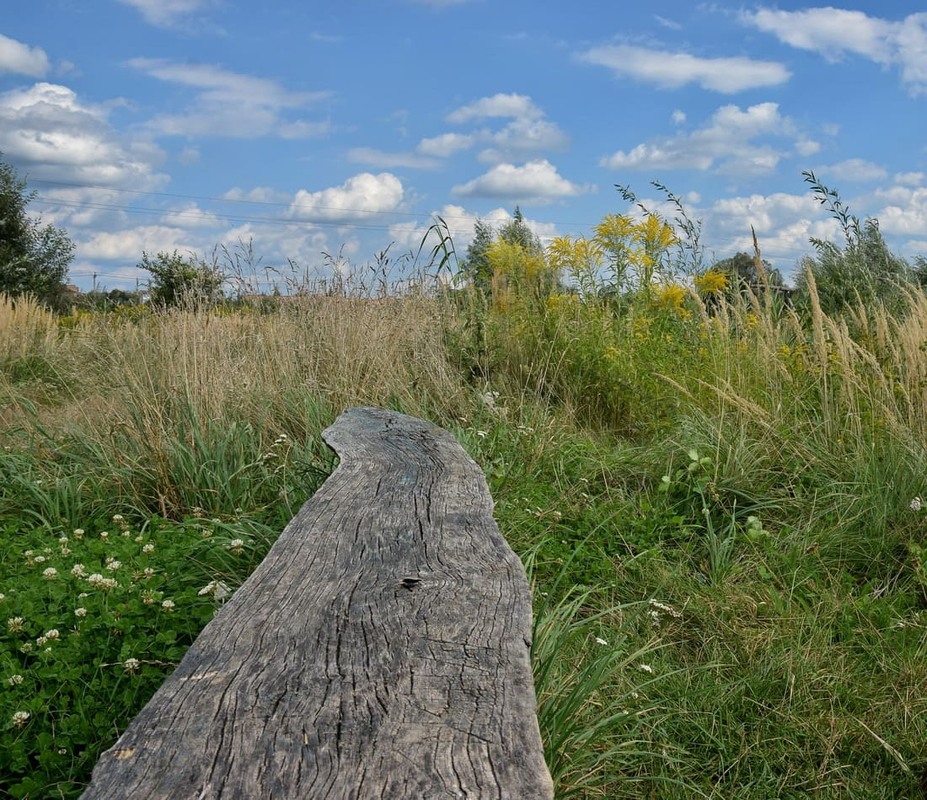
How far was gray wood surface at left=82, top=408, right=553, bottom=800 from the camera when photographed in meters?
1.42

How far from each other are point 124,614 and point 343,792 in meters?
2.13

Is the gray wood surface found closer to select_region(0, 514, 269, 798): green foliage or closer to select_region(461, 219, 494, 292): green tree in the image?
select_region(0, 514, 269, 798): green foliage

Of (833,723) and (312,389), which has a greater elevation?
(312,389)

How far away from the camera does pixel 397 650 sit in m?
1.83

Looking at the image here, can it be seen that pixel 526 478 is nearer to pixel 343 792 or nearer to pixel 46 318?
pixel 343 792

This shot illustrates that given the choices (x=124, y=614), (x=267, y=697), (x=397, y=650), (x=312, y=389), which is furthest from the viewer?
(x=312, y=389)

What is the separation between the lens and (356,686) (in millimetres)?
1687

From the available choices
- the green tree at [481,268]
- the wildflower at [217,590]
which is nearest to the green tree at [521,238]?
the green tree at [481,268]

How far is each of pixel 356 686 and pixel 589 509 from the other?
9.51 ft

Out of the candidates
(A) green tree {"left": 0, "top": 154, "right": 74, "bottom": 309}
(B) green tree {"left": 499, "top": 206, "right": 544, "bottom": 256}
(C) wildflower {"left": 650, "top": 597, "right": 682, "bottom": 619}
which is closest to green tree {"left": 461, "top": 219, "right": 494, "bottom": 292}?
(B) green tree {"left": 499, "top": 206, "right": 544, "bottom": 256}

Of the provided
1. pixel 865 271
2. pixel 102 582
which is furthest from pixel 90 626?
pixel 865 271

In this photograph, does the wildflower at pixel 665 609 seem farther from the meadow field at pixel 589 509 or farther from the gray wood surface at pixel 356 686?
the gray wood surface at pixel 356 686

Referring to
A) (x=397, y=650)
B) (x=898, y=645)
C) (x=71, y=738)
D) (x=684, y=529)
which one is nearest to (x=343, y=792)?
(x=397, y=650)

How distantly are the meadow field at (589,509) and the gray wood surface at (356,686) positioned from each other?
1.87 ft
